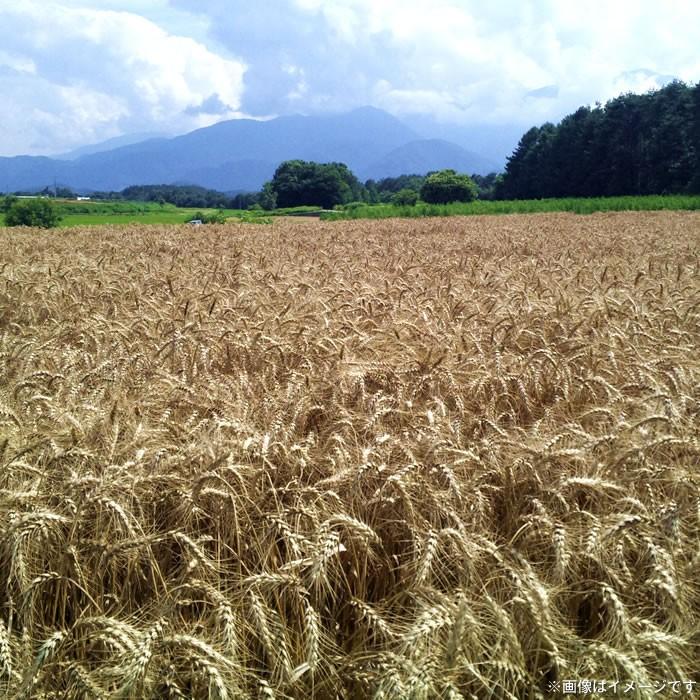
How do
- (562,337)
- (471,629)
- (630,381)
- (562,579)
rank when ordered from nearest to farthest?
(471,629), (562,579), (630,381), (562,337)

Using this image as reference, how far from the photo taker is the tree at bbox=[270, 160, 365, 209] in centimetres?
8950

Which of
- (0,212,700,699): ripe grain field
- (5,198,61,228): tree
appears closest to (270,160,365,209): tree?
(5,198,61,228): tree

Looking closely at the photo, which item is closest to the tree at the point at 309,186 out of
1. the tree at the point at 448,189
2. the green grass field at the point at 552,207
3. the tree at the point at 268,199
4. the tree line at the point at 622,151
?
the tree at the point at 268,199

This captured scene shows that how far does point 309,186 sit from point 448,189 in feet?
90.9

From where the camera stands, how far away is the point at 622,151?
6334 centimetres

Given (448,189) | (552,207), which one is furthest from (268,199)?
(552,207)

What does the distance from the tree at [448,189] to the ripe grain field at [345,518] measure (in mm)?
69021

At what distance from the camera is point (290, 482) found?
7.20 feet

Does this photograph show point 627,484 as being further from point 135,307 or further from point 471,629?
point 135,307

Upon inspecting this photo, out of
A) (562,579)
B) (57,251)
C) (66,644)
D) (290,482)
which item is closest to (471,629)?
(562,579)

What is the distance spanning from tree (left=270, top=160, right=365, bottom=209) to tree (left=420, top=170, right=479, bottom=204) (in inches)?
833

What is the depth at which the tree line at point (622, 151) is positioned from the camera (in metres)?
58.2

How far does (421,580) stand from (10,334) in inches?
172

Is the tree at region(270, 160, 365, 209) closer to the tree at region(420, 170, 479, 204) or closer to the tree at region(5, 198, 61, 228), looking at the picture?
the tree at region(420, 170, 479, 204)
